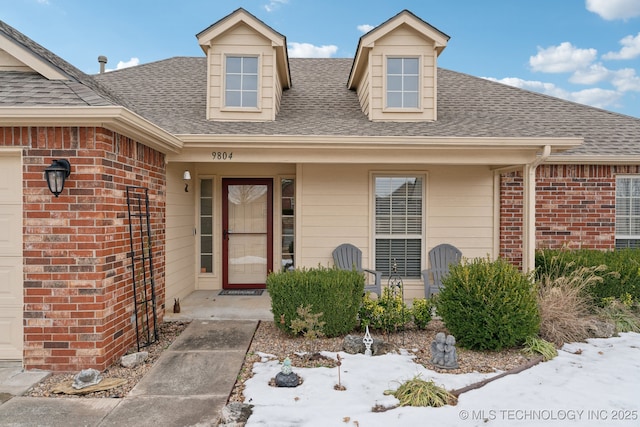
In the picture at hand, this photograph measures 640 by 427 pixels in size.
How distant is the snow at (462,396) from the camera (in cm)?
295

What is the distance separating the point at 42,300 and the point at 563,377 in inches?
203

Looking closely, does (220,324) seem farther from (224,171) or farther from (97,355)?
(224,171)

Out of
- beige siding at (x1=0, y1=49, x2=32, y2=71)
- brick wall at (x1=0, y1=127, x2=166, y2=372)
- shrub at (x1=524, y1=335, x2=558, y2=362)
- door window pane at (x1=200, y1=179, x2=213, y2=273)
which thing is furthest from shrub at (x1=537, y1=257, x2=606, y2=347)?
beige siding at (x1=0, y1=49, x2=32, y2=71)

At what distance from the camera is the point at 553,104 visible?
26.3 ft

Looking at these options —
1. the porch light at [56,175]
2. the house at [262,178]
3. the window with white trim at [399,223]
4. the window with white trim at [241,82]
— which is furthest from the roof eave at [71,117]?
the window with white trim at [399,223]

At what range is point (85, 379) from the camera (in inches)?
136

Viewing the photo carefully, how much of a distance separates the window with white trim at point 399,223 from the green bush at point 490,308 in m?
2.20

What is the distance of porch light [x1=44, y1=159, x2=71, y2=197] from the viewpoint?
3.53 m

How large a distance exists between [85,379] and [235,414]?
61.2 inches

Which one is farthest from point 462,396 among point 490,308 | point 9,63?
point 9,63

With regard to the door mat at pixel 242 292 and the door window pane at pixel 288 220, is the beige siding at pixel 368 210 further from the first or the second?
the door mat at pixel 242 292

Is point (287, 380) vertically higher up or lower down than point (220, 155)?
lower down

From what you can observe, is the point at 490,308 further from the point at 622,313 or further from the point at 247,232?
the point at 247,232

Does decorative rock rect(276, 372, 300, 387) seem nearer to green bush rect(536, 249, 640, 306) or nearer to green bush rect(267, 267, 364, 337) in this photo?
green bush rect(267, 267, 364, 337)
